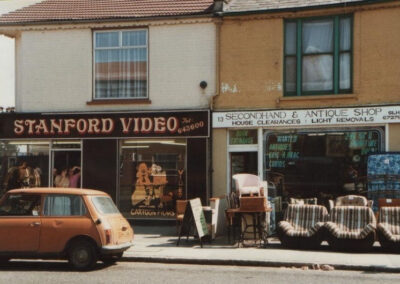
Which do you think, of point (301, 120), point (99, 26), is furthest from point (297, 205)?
point (99, 26)

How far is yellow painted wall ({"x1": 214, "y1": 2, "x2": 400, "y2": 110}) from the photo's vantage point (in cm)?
1585

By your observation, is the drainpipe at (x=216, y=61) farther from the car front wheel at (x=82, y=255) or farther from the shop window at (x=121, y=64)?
the car front wheel at (x=82, y=255)

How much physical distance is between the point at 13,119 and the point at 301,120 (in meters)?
8.89

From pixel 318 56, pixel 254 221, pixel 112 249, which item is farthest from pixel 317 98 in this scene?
pixel 112 249

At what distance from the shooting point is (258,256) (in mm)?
12500

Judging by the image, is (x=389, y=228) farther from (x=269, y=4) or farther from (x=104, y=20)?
(x=104, y=20)

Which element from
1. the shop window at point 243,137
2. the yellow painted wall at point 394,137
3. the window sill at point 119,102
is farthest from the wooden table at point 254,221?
the window sill at point 119,102

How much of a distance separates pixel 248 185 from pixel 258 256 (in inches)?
116

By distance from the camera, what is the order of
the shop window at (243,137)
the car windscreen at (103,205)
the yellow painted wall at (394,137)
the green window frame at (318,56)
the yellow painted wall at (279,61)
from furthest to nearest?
the shop window at (243,137) → the green window frame at (318,56) → the yellow painted wall at (279,61) → the yellow painted wall at (394,137) → the car windscreen at (103,205)

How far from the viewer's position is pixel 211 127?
56.0 ft

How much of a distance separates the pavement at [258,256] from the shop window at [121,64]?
5.29 metres

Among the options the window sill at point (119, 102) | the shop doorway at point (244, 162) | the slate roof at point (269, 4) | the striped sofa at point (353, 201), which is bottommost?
the striped sofa at point (353, 201)

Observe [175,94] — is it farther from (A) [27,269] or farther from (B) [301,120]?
(A) [27,269]

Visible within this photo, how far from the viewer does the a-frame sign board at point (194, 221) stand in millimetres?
13977
